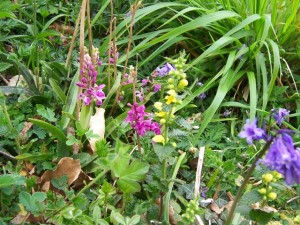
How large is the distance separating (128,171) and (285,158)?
479 mm

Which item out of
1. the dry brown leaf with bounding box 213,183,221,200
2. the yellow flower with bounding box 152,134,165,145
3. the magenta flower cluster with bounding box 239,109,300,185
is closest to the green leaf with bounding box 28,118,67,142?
the yellow flower with bounding box 152,134,165,145

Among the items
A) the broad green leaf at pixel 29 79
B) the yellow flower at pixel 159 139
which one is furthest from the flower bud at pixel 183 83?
the broad green leaf at pixel 29 79

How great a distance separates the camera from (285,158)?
936 millimetres

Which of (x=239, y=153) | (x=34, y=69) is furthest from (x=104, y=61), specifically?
(x=239, y=153)

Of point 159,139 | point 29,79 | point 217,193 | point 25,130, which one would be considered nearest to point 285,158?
point 159,139

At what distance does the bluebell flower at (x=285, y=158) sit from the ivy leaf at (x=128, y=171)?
0.42 meters

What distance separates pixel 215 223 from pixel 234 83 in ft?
3.10

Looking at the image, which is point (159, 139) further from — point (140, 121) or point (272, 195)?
point (272, 195)

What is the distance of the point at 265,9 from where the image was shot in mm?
2350

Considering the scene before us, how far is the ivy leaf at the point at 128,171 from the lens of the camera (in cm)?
A: 125

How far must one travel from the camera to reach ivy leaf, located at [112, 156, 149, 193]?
125 centimetres

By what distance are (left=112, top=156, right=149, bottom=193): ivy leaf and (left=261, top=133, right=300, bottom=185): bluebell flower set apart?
0.42 metres

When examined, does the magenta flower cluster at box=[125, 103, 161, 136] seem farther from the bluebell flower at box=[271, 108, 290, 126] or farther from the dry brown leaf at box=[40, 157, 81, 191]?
the bluebell flower at box=[271, 108, 290, 126]

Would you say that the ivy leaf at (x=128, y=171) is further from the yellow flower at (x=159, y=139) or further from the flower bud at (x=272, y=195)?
the flower bud at (x=272, y=195)
